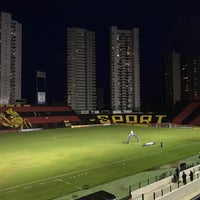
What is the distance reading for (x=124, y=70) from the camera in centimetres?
15888

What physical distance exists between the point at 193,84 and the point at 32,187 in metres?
184

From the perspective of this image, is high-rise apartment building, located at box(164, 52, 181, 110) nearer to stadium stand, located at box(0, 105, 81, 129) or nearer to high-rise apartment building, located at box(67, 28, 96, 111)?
high-rise apartment building, located at box(67, 28, 96, 111)

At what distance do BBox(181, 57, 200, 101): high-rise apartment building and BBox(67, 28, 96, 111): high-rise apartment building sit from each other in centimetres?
7242

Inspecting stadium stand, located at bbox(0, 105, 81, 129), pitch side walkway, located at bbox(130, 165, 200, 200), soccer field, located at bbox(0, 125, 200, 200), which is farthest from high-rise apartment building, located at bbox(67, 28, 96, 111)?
pitch side walkway, located at bbox(130, 165, 200, 200)

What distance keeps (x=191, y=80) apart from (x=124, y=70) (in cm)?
6132

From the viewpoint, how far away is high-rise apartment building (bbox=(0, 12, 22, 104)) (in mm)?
133875

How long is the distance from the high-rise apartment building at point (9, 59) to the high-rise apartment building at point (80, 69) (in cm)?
3172

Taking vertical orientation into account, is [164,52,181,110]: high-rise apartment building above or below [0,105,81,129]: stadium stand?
above

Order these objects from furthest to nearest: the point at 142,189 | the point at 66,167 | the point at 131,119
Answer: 1. the point at 131,119
2. the point at 66,167
3. the point at 142,189

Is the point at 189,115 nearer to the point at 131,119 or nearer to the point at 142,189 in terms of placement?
the point at 131,119

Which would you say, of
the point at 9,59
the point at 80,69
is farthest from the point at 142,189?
the point at 80,69

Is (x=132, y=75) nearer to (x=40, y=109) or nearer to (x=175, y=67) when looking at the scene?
(x=175, y=67)

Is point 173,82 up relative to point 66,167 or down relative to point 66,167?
up

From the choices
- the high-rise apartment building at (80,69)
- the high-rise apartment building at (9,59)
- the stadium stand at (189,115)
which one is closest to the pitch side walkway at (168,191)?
the stadium stand at (189,115)
